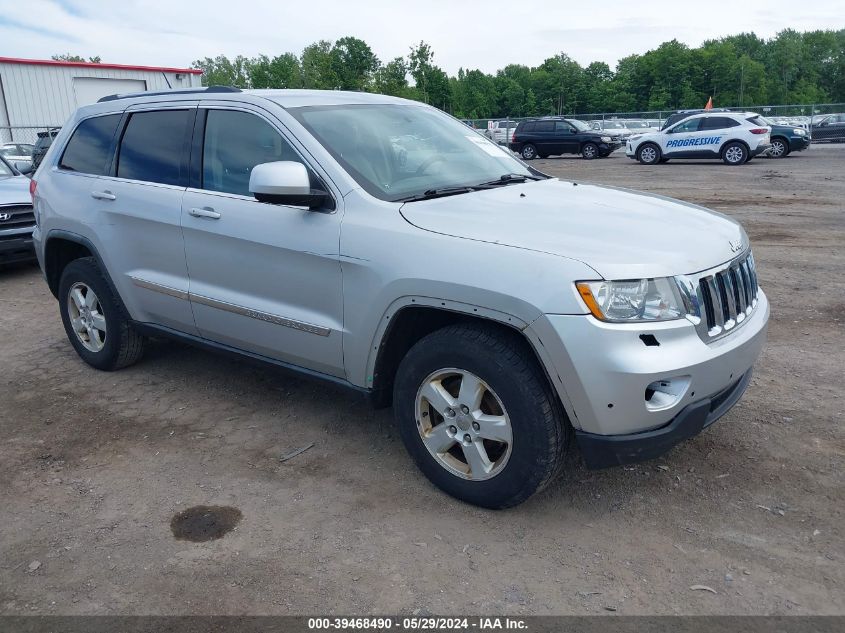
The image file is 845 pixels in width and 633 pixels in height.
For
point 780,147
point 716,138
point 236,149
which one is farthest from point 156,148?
point 780,147

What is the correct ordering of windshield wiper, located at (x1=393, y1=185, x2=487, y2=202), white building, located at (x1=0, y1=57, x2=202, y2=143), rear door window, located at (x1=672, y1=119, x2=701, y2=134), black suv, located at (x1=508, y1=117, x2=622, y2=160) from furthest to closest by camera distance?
black suv, located at (x1=508, y1=117, x2=622, y2=160), white building, located at (x1=0, y1=57, x2=202, y2=143), rear door window, located at (x1=672, y1=119, x2=701, y2=134), windshield wiper, located at (x1=393, y1=185, x2=487, y2=202)

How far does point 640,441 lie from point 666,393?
0.22 metres

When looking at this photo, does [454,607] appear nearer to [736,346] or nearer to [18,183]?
[736,346]

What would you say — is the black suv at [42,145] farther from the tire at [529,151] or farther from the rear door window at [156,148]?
the tire at [529,151]

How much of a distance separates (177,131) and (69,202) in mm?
1167

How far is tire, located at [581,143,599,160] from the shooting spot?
92.7ft

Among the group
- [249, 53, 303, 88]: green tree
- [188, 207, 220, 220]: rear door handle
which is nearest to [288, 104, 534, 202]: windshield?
[188, 207, 220, 220]: rear door handle

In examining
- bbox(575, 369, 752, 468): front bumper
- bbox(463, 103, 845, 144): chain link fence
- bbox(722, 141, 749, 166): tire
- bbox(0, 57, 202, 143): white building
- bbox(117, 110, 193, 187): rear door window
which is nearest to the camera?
bbox(575, 369, 752, 468): front bumper

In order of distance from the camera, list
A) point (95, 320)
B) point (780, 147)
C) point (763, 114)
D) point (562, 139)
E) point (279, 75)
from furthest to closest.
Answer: point (279, 75) < point (763, 114) < point (562, 139) < point (780, 147) < point (95, 320)

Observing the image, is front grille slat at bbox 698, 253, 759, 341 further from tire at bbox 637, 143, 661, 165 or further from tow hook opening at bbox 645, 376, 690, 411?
tire at bbox 637, 143, 661, 165

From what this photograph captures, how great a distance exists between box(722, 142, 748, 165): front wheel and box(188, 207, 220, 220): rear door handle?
22.0m

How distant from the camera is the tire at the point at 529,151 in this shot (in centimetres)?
2877

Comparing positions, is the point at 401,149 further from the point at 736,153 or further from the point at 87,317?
the point at 736,153

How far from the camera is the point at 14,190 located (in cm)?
916
